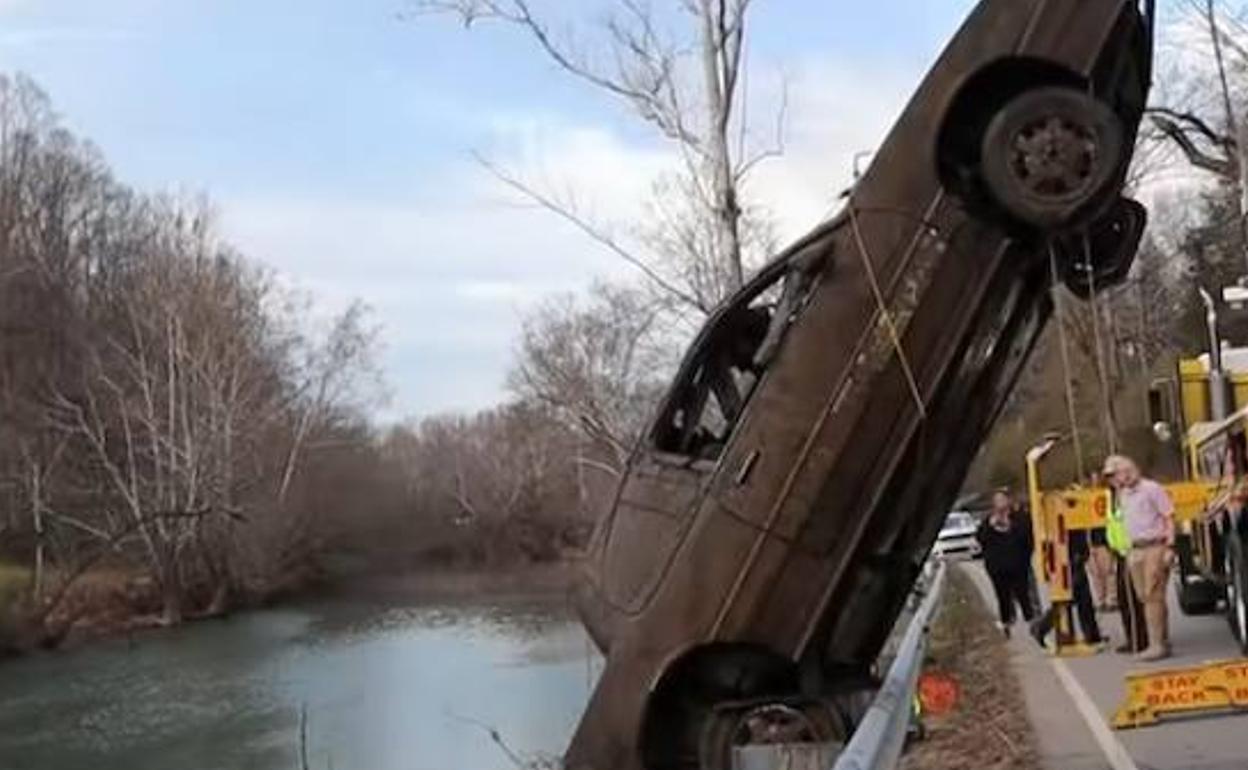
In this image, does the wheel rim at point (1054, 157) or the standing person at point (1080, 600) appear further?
the standing person at point (1080, 600)

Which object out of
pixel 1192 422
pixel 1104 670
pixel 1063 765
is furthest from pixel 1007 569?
pixel 1063 765

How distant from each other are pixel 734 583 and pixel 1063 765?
3.73m

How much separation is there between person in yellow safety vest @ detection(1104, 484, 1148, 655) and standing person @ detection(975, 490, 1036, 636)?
2061 mm

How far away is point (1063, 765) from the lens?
10.1 m

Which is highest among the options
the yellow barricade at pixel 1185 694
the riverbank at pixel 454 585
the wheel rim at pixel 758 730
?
the wheel rim at pixel 758 730

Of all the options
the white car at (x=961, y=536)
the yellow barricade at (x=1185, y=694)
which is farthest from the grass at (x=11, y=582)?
the yellow barricade at (x=1185, y=694)

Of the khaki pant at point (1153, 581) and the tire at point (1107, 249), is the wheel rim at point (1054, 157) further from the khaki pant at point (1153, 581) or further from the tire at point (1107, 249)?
the khaki pant at point (1153, 581)

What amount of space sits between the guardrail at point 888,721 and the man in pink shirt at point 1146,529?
5.86 m

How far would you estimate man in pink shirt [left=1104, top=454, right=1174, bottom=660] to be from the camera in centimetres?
1434

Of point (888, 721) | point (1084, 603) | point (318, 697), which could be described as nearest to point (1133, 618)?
point (1084, 603)

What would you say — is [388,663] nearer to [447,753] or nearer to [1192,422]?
[447,753]

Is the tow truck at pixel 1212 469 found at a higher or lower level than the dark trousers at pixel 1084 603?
higher

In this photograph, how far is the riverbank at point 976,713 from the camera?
10820mm

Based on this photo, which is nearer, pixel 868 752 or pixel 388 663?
pixel 868 752
